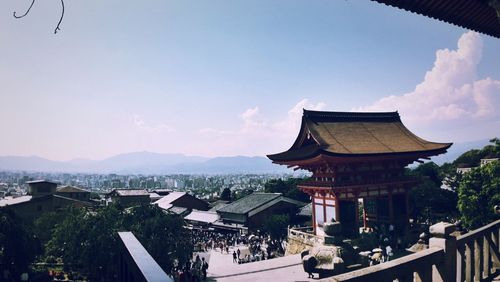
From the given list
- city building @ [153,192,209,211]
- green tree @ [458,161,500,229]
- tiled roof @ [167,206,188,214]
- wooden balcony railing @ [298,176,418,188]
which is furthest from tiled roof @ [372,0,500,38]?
city building @ [153,192,209,211]

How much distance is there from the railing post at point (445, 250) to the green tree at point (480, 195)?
2326 cm

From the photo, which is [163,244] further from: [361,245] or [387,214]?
[387,214]

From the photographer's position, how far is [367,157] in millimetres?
27312

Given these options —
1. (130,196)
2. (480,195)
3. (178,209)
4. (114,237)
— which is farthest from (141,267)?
(130,196)

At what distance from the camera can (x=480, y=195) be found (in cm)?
2558

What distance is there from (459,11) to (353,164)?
22169mm

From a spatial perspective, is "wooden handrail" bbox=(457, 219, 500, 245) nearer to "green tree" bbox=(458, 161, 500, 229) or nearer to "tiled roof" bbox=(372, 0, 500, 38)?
"tiled roof" bbox=(372, 0, 500, 38)

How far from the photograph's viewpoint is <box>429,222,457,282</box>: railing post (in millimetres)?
5191

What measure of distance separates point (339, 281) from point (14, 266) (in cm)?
2866

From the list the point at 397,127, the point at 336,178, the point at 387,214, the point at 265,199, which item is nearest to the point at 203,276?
the point at 336,178

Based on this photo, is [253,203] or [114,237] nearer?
[114,237]

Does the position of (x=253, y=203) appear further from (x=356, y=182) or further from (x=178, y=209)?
(x=356, y=182)

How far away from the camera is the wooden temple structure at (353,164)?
26.8 meters

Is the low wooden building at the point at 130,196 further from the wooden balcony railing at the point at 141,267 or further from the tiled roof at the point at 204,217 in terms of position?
the wooden balcony railing at the point at 141,267
